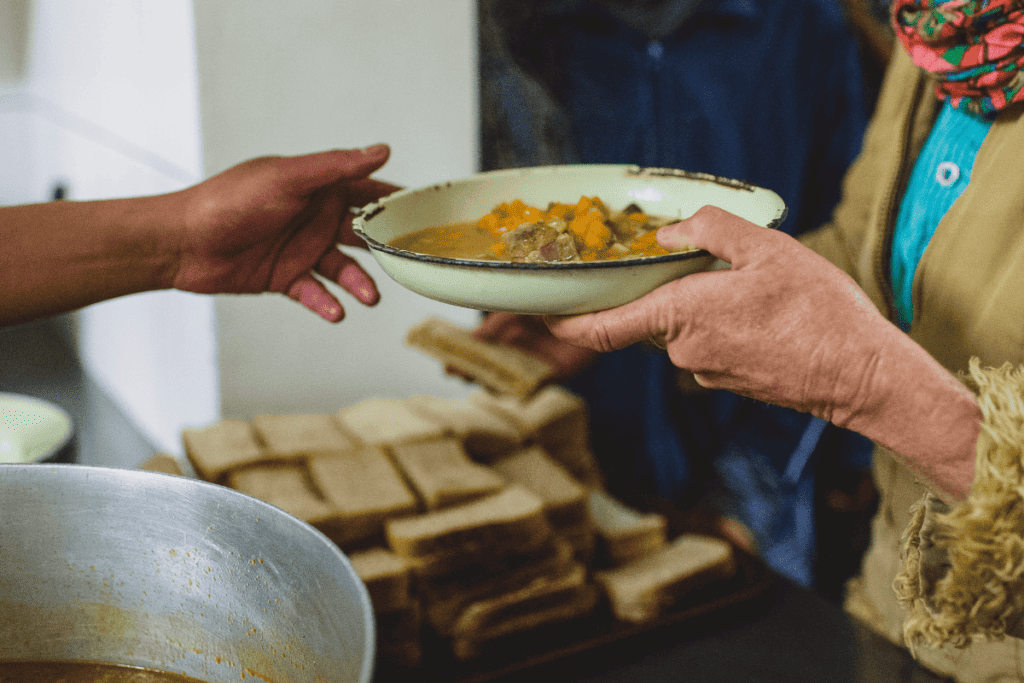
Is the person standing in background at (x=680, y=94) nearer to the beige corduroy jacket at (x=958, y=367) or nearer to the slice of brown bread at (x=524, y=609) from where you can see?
the slice of brown bread at (x=524, y=609)

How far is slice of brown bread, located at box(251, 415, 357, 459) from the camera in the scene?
168 cm

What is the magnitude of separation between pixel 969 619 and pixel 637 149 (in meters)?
1.71

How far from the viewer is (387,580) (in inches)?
54.1

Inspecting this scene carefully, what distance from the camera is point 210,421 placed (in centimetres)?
203

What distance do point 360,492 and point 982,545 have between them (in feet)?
3.60

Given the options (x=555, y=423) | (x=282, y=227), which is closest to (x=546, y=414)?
(x=555, y=423)

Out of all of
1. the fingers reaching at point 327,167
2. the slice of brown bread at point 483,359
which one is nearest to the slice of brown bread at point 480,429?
the slice of brown bread at point 483,359

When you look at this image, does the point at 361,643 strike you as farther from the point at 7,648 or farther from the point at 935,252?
the point at 935,252

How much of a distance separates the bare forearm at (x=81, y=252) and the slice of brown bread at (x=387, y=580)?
24.1 inches

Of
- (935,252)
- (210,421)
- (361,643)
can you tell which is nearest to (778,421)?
(935,252)

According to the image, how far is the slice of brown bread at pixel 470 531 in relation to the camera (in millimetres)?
1440

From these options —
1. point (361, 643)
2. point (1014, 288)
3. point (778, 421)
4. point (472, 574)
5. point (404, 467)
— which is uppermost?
point (1014, 288)

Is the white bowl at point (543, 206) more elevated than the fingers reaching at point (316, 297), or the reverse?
the white bowl at point (543, 206)

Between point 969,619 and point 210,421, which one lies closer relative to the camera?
point 969,619
